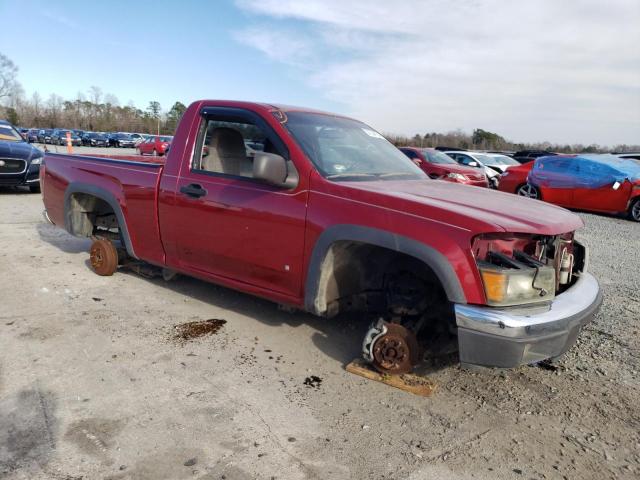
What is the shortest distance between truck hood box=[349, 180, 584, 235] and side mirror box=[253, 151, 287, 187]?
0.48m

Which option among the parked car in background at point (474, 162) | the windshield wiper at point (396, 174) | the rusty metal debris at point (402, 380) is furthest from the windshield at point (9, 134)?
the parked car in background at point (474, 162)

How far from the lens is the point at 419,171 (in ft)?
14.1

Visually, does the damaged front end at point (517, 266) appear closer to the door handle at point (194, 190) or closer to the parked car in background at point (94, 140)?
the door handle at point (194, 190)

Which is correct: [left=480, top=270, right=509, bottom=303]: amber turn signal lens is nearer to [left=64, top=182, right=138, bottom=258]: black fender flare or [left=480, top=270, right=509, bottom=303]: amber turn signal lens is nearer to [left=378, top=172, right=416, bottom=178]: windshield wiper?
[left=378, top=172, right=416, bottom=178]: windshield wiper

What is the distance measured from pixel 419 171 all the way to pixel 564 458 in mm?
2501

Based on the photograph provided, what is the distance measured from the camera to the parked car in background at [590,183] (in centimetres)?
1102

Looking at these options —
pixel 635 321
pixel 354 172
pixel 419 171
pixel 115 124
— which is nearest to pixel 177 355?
pixel 354 172

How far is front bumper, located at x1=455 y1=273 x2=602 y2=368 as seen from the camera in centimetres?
265

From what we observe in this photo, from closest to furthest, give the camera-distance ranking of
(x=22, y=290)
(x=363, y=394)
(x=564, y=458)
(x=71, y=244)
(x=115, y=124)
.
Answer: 1. (x=564, y=458)
2. (x=363, y=394)
3. (x=22, y=290)
4. (x=71, y=244)
5. (x=115, y=124)

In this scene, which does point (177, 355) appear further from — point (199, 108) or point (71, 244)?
point (71, 244)

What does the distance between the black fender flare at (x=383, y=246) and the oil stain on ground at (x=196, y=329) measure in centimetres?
104

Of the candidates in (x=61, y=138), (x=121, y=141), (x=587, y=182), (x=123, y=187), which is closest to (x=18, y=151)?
(x=123, y=187)

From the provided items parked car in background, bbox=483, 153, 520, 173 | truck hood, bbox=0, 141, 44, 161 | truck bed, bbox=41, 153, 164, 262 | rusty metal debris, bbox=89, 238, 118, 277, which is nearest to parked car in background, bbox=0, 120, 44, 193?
truck hood, bbox=0, 141, 44, 161

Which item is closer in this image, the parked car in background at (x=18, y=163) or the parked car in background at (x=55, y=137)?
the parked car in background at (x=18, y=163)
